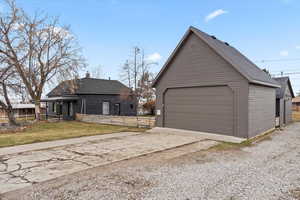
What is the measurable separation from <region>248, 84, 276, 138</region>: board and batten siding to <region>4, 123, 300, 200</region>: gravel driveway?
357cm

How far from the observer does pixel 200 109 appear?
11164 millimetres

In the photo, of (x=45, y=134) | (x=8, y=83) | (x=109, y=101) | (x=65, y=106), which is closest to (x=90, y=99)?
(x=109, y=101)

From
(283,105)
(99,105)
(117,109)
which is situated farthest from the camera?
(117,109)

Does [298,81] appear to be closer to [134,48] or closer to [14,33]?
[134,48]

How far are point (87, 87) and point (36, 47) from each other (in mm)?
6683

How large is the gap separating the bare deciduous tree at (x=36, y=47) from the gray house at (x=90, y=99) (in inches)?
73.9

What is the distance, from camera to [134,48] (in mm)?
24812

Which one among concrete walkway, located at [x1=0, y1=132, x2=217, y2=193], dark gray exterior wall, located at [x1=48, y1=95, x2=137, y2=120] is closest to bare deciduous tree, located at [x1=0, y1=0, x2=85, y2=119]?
dark gray exterior wall, located at [x1=48, y1=95, x2=137, y2=120]

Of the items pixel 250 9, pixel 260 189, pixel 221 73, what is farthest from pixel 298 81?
pixel 260 189

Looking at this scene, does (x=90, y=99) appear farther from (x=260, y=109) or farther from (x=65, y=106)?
(x=260, y=109)

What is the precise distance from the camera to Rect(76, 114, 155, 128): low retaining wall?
14352 mm

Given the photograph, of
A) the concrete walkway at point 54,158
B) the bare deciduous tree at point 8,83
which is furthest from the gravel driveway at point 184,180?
the bare deciduous tree at point 8,83

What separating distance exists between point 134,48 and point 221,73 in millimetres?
16568

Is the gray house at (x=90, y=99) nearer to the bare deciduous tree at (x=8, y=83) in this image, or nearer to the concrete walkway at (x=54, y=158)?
the bare deciduous tree at (x=8, y=83)
